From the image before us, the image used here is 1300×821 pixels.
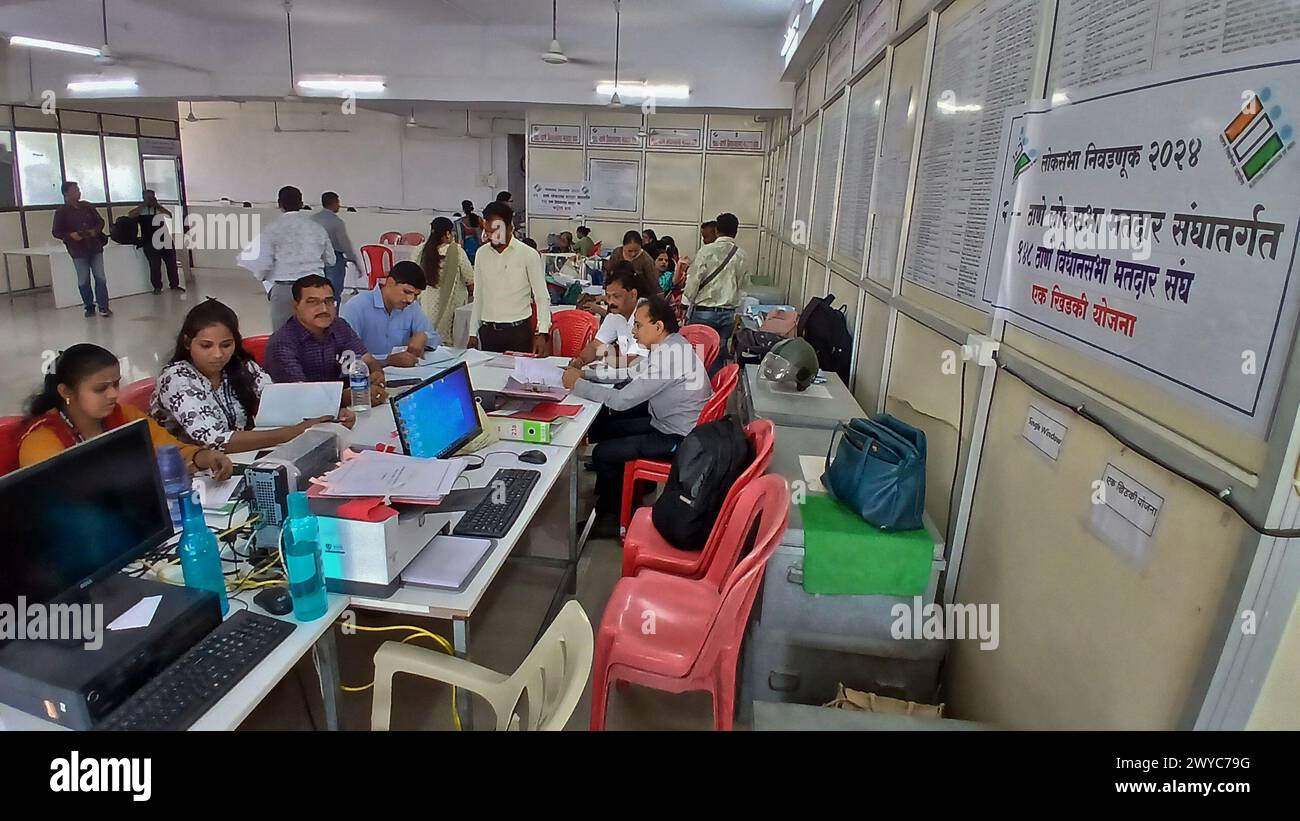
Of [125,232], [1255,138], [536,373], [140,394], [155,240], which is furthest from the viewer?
[155,240]

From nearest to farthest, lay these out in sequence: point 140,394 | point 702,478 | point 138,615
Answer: point 138,615 → point 702,478 → point 140,394

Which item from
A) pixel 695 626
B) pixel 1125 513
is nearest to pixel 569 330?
pixel 695 626

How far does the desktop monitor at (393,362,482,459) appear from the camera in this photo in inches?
90.0

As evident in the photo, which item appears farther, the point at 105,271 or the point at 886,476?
the point at 105,271

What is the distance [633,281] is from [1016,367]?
2.88 metres

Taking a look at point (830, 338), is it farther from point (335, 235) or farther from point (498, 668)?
point (335, 235)

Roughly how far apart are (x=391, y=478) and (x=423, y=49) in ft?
26.0

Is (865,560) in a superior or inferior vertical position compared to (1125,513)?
inferior

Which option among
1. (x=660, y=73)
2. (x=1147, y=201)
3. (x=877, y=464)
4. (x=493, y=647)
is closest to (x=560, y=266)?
(x=660, y=73)

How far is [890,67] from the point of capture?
3291 millimetres

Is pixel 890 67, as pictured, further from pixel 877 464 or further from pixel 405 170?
pixel 405 170

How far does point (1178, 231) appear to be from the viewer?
1.25 metres

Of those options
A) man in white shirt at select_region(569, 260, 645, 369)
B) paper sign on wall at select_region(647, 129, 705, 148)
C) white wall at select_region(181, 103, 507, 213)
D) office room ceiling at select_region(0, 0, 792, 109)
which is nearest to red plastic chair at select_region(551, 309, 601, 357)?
man in white shirt at select_region(569, 260, 645, 369)

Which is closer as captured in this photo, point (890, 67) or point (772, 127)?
point (890, 67)
